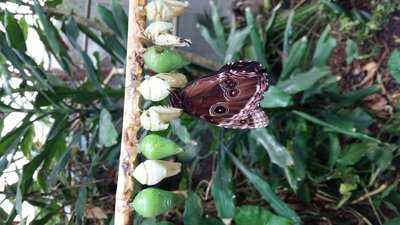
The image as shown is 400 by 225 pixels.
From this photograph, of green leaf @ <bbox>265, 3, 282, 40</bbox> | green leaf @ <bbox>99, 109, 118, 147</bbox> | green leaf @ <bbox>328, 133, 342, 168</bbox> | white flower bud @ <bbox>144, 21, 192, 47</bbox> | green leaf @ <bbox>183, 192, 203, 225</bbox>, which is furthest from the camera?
green leaf @ <bbox>265, 3, 282, 40</bbox>

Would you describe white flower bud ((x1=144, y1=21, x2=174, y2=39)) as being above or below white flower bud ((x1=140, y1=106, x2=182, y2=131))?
above

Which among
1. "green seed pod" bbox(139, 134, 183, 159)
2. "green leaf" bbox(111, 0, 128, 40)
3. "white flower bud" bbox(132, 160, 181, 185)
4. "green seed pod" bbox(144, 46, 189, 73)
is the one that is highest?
"green leaf" bbox(111, 0, 128, 40)

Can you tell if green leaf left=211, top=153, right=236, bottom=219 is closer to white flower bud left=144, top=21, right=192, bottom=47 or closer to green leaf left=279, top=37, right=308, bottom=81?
green leaf left=279, top=37, right=308, bottom=81

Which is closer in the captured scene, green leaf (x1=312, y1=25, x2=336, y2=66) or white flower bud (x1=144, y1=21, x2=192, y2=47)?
white flower bud (x1=144, y1=21, x2=192, y2=47)

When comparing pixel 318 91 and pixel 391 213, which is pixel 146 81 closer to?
pixel 318 91

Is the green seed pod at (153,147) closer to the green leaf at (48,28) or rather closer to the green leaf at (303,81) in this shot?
the green leaf at (48,28)

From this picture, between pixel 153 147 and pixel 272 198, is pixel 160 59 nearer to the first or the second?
pixel 153 147

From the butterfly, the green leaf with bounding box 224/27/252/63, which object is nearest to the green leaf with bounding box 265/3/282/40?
the green leaf with bounding box 224/27/252/63

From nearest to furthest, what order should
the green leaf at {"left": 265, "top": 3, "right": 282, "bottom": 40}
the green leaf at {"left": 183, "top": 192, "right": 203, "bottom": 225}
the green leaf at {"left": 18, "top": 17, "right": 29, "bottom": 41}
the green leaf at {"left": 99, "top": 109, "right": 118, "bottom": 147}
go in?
the green leaf at {"left": 183, "top": 192, "right": 203, "bottom": 225} → the green leaf at {"left": 99, "top": 109, "right": 118, "bottom": 147} → the green leaf at {"left": 18, "top": 17, "right": 29, "bottom": 41} → the green leaf at {"left": 265, "top": 3, "right": 282, "bottom": 40}
